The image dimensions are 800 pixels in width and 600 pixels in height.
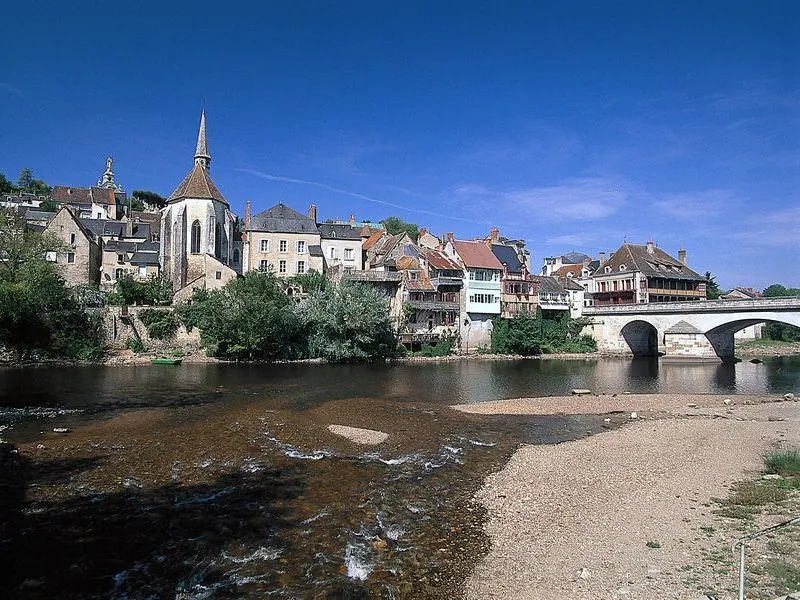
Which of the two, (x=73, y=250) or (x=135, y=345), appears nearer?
(x=135, y=345)

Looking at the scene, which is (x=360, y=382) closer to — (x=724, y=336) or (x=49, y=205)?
(x=724, y=336)

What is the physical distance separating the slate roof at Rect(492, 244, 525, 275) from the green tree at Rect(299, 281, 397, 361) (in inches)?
868

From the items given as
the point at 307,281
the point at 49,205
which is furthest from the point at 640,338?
the point at 49,205

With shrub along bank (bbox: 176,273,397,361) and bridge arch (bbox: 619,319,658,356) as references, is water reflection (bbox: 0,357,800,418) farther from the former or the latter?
bridge arch (bbox: 619,319,658,356)

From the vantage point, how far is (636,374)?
158 ft

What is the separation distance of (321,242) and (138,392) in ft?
130

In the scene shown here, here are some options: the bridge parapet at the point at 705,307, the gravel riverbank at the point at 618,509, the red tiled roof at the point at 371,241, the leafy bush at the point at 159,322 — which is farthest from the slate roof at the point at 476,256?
the gravel riverbank at the point at 618,509

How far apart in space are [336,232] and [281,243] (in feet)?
26.2

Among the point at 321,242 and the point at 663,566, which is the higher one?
the point at 321,242

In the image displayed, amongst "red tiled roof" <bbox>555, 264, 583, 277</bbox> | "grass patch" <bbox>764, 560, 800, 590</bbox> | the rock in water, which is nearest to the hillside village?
"red tiled roof" <bbox>555, 264, 583, 277</bbox>

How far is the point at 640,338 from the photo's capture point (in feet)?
227

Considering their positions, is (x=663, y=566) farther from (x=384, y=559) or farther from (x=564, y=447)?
(x=564, y=447)

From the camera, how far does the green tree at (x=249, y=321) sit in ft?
163

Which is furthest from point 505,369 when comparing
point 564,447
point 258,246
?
point 258,246
